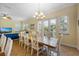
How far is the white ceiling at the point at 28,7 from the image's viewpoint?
2.57 metres

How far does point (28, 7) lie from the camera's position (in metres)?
2.60

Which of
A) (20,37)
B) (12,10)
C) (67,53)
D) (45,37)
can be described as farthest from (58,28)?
(12,10)

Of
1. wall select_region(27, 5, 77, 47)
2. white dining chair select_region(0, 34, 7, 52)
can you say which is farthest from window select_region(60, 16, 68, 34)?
white dining chair select_region(0, 34, 7, 52)

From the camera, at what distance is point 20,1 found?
258 centimetres

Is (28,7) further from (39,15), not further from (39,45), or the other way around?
(39,45)

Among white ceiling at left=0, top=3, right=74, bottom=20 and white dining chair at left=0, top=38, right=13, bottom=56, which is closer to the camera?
white dining chair at left=0, top=38, right=13, bottom=56

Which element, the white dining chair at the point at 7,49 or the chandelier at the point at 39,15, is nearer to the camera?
the white dining chair at the point at 7,49

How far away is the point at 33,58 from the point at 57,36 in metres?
0.74

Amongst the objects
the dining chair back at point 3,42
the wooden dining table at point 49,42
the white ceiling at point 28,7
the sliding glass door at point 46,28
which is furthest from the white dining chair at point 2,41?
the sliding glass door at point 46,28

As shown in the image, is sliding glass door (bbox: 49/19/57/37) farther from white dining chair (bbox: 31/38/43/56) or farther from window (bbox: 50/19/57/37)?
white dining chair (bbox: 31/38/43/56)

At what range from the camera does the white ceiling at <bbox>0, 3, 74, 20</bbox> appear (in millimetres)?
2572

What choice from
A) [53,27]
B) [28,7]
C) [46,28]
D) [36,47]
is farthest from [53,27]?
[28,7]

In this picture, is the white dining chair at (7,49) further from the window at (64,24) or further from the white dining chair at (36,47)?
the window at (64,24)

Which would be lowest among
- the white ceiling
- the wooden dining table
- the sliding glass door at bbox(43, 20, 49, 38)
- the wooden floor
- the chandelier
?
the wooden floor
